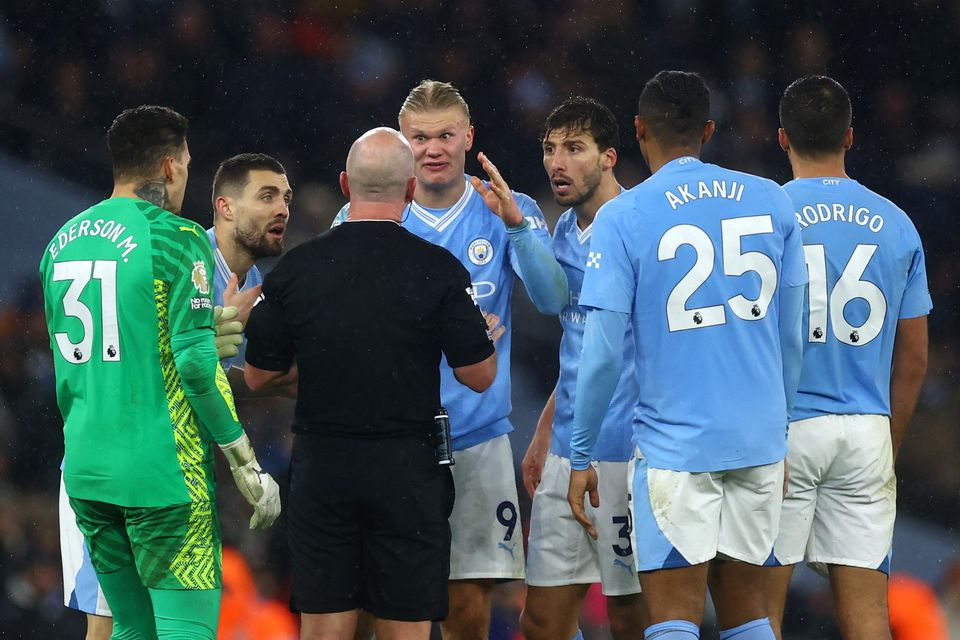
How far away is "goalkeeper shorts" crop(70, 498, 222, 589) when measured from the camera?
11.4 ft

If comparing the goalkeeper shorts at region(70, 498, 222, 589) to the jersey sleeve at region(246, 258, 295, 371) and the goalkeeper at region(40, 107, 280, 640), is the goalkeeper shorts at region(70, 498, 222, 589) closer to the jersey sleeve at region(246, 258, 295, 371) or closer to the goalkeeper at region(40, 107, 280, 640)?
the goalkeeper at region(40, 107, 280, 640)

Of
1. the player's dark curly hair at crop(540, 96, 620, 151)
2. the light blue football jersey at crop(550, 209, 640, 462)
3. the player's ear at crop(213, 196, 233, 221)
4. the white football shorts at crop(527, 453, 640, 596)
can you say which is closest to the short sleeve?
the light blue football jersey at crop(550, 209, 640, 462)

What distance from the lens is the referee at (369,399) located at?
11.2ft

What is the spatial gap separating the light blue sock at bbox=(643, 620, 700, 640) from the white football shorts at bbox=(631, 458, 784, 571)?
0.15 m

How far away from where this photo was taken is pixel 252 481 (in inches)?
145

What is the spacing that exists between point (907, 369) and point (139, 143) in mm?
2480

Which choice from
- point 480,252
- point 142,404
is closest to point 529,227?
point 480,252

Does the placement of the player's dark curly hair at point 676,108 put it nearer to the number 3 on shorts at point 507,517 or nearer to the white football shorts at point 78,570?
the number 3 on shorts at point 507,517

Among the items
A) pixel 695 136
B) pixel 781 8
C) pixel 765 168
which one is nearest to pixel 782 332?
pixel 695 136

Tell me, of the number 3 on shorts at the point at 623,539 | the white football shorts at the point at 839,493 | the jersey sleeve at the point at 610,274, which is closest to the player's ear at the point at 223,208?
the jersey sleeve at the point at 610,274

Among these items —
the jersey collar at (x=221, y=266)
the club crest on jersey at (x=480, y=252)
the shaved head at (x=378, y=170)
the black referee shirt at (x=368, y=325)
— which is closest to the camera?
the black referee shirt at (x=368, y=325)

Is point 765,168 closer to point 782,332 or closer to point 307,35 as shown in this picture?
point 307,35

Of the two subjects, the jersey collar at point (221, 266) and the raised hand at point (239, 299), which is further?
the jersey collar at point (221, 266)

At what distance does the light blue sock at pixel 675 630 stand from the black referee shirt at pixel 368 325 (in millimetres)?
826
